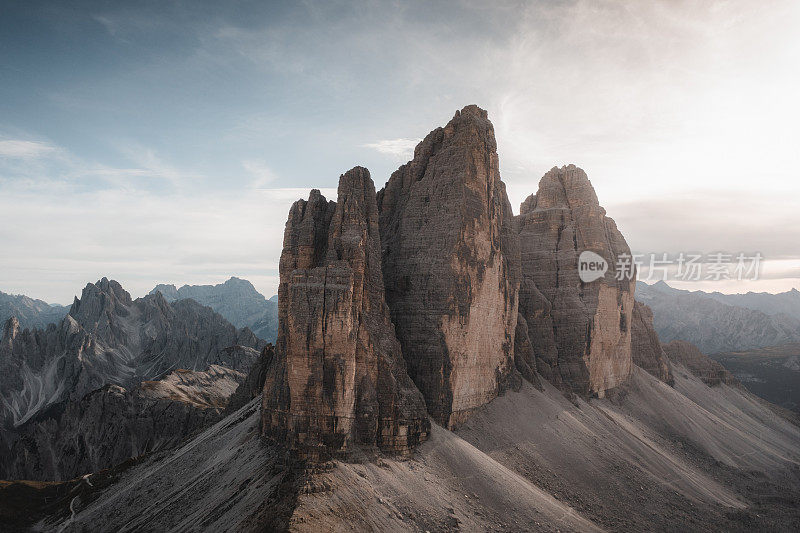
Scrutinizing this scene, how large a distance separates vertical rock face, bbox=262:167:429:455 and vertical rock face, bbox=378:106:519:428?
4.40 meters

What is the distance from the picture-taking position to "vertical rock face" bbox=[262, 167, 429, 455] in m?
29.2

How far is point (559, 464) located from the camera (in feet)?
127

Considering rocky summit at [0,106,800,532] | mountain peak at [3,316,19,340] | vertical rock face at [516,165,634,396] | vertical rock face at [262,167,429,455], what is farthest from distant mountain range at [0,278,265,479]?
vertical rock face at [516,165,634,396]

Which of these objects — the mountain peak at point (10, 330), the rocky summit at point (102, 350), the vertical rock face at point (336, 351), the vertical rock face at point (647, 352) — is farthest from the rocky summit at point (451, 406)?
the mountain peak at point (10, 330)

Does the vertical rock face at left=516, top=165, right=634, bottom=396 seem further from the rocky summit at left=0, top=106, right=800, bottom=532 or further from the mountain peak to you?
the mountain peak

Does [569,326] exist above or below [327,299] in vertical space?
below

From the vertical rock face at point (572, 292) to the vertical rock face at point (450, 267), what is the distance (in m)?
13.6

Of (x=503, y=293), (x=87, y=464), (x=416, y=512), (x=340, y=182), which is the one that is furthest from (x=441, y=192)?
(x=87, y=464)

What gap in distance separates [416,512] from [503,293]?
2642 cm

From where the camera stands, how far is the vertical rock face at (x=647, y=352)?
81.4 m

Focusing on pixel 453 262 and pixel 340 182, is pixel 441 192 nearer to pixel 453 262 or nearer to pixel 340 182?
pixel 453 262

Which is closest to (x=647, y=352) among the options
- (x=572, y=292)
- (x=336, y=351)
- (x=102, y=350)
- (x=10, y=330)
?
(x=572, y=292)

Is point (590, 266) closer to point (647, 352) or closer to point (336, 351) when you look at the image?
point (647, 352)

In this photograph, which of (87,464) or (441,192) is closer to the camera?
(441,192)
